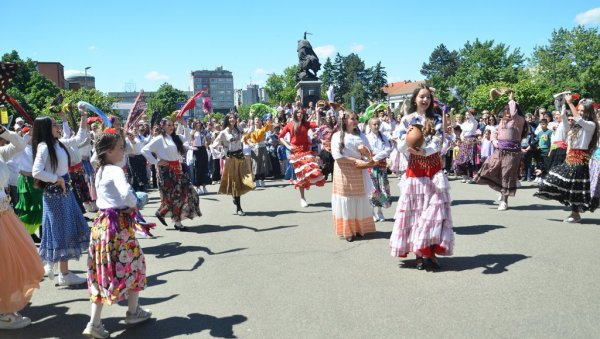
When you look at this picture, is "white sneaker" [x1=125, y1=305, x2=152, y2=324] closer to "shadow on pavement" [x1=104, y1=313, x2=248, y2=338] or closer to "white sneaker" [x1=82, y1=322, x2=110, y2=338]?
"shadow on pavement" [x1=104, y1=313, x2=248, y2=338]

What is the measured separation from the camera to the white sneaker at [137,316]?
464 centimetres

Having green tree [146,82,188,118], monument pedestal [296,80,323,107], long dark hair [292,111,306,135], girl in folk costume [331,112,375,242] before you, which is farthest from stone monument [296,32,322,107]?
green tree [146,82,188,118]

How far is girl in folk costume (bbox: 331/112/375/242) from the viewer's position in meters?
7.47

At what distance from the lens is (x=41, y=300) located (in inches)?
219

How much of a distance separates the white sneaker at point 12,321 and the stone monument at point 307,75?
19.9 meters

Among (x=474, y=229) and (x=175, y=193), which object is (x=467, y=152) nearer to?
(x=474, y=229)

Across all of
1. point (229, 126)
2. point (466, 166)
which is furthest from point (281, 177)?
point (229, 126)

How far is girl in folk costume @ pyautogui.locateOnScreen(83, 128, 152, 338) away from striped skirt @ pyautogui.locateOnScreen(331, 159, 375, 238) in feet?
12.3

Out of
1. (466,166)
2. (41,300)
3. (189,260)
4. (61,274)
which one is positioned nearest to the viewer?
(41,300)

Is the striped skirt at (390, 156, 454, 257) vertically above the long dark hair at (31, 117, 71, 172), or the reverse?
the long dark hair at (31, 117, 71, 172)

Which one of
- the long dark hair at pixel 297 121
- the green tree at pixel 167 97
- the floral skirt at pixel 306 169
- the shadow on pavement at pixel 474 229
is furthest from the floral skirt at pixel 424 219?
the green tree at pixel 167 97

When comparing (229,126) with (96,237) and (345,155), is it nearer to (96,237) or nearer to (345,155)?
(345,155)

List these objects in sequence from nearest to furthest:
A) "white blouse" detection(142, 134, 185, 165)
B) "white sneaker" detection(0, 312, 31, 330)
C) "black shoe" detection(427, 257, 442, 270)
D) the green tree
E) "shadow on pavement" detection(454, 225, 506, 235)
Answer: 1. "white sneaker" detection(0, 312, 31, 330)
2. "black shoe" detection(427, 257, 442, 270)
3. "shadow on pavement" detection(454, 225, 506, 235)
4. "white blouse" detection(142, 134, 185, 165)
5. the green tree

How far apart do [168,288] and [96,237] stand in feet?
5.13
